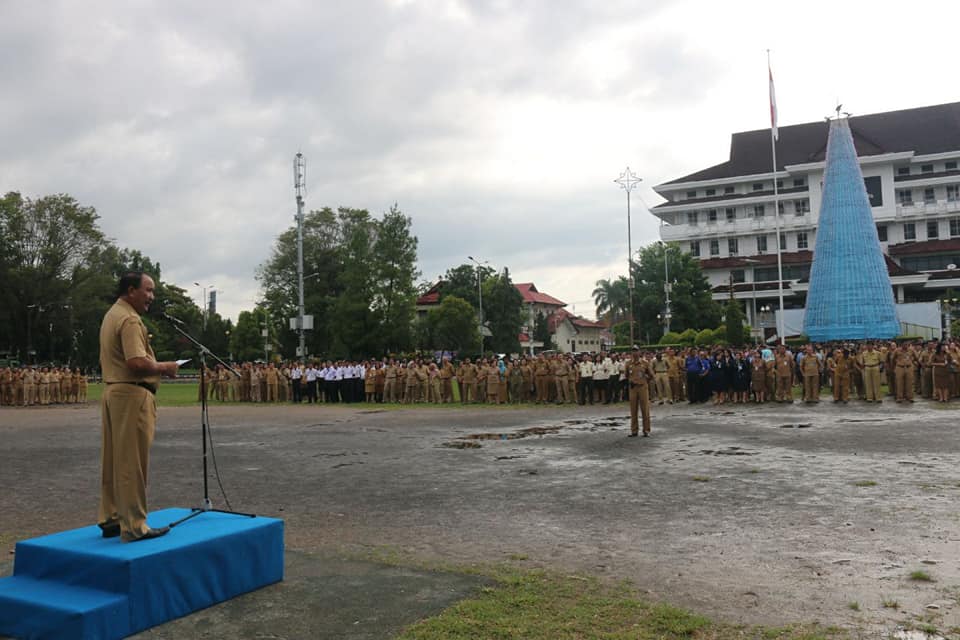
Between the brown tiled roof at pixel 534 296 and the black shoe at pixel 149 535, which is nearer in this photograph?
the black shoe at pixel 149 535

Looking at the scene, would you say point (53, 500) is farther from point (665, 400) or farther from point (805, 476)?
point (665, 400)

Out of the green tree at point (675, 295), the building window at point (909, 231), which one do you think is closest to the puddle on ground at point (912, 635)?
the green tree at point (675, 295)

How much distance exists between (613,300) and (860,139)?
33.5 meters

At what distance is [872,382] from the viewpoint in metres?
22.4

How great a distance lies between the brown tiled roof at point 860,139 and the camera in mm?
72188

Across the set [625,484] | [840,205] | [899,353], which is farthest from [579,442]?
[840,205]

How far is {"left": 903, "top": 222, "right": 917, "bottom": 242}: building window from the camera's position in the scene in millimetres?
71000

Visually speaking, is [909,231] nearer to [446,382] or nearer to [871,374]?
[871,374]

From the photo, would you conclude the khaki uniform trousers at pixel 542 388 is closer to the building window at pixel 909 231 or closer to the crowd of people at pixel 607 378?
the crowd of people at pixel 607 378

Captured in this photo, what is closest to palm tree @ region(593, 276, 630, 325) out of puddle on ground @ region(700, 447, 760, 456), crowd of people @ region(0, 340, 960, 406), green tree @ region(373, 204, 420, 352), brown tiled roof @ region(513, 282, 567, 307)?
brown tiled roof @ region(513, 282, 567, 307)

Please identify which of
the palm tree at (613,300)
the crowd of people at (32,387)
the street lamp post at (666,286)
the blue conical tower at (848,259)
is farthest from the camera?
the palm tree at (613,300)

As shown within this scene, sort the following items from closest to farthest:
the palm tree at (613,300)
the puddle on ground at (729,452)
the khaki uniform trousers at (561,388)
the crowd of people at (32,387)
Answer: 1. the puddle on ground at (729,452)
2. the khaki uniform trousers at (561,388)
3. the crowd of people at (32,387)
4. the palm tree at (613,300)

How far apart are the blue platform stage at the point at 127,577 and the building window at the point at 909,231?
7887 cm

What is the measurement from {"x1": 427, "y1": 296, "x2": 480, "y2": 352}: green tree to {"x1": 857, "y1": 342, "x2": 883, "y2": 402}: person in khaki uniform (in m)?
39.3
